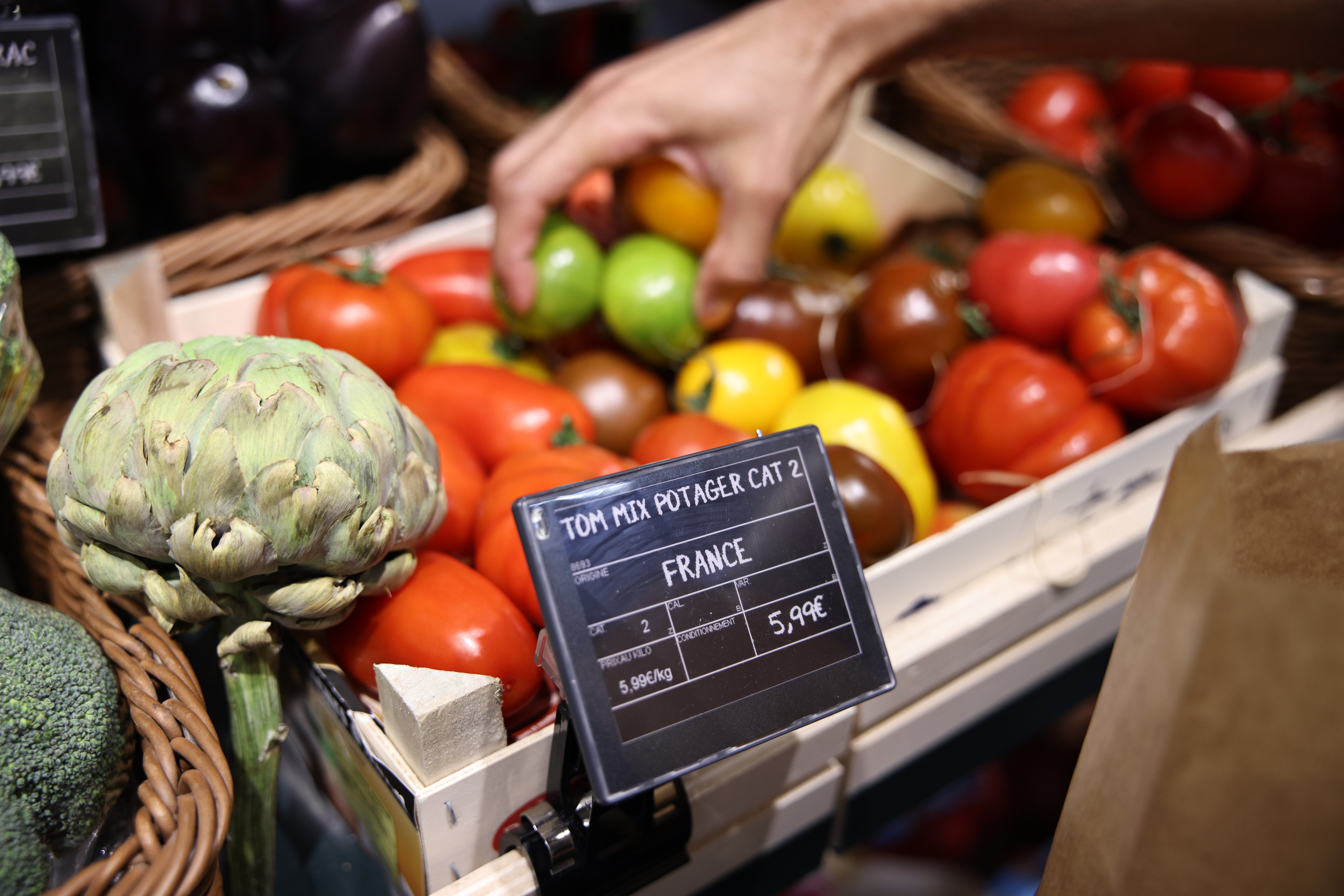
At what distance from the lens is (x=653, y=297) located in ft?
3.90

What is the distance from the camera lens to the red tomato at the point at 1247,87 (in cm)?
165

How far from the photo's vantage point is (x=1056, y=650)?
116 centimetres

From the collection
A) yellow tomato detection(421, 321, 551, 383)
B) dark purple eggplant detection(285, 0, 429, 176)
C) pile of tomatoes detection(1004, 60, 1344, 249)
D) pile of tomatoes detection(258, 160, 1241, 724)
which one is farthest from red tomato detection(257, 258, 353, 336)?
pile of tomatoes detection(1004, 60, 1344, 249)

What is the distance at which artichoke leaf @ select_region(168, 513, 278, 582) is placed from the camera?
25.8 inches

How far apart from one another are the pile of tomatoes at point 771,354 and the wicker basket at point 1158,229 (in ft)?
0.67

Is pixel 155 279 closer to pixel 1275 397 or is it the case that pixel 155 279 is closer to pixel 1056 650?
pixel 1056 650

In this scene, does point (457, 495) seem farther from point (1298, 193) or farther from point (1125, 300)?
point (1298, 193)

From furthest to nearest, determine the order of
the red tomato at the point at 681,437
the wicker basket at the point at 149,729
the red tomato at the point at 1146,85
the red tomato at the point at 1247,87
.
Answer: the red tomato at the point at 1146,85
the red tomato at the point at 1247,87
the red tomato at the point at 681,437
the wicker basket at the point at 149,729

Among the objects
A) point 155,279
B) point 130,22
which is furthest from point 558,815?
point 130,22

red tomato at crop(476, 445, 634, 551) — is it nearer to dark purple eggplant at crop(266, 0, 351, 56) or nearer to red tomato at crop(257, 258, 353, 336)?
red tomato at crop(257, 258, 353, 336)

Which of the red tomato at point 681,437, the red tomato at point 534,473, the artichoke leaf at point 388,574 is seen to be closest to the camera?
the artichoke leaf at point 388,574

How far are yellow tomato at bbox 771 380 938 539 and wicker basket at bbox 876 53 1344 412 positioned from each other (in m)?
0.53

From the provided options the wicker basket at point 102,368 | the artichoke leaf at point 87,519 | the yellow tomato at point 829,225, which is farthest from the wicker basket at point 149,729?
the yellow tomato at point 829,225

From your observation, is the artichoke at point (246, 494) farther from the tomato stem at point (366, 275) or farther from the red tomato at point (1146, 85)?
the red tomato at point (1146, 85)
